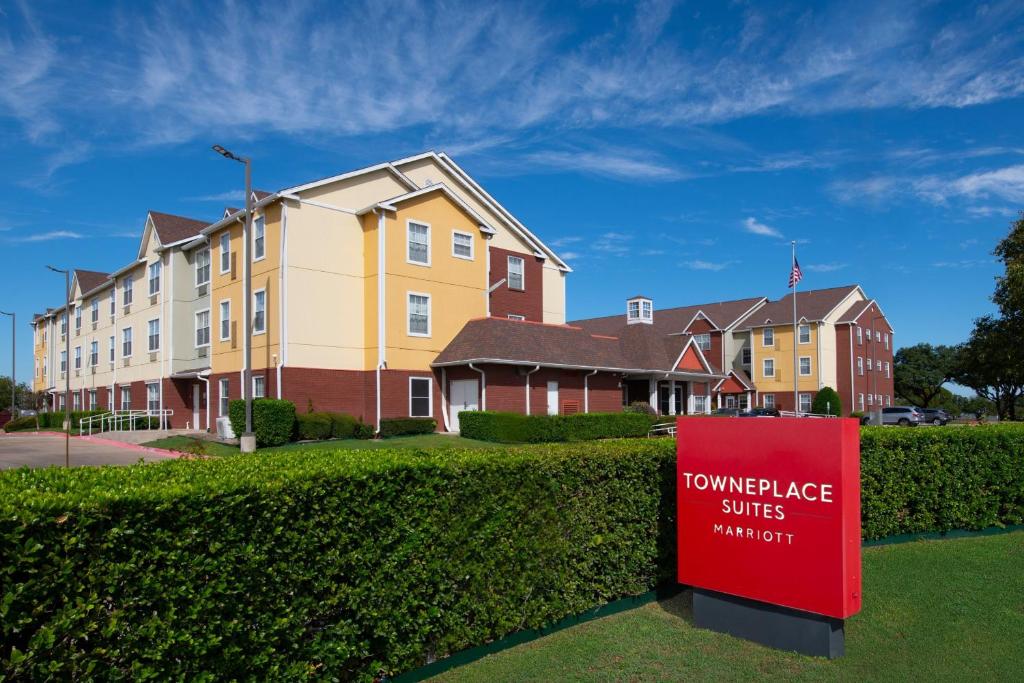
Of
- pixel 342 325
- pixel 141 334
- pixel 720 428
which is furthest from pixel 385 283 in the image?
pixel 720 428

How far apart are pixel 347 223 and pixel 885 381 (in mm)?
55292

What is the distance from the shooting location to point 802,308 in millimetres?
62156

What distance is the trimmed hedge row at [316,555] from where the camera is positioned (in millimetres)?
3859

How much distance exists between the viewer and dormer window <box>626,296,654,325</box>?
4231 centimetres

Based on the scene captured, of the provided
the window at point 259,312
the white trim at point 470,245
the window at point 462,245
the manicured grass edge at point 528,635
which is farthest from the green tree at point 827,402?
the manicured grass edge at point 528,635

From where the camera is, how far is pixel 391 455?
20.0 feet

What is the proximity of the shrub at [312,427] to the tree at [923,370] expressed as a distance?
73.0m

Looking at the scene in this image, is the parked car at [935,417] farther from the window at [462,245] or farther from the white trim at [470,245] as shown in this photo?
the window at [462,245]

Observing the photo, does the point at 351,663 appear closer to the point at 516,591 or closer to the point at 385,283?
the point at 516,591

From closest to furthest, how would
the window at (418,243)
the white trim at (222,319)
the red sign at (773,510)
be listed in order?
1. the red sign at (773,510)
2. the window at (418,243)
3. the white trim at (222,319)

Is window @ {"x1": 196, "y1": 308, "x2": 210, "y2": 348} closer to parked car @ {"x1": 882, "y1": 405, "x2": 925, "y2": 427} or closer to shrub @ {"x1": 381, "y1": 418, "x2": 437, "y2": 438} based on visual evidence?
shrub @ {"x1": 381, "y1": 418, "x2": 437, "y2": 438}

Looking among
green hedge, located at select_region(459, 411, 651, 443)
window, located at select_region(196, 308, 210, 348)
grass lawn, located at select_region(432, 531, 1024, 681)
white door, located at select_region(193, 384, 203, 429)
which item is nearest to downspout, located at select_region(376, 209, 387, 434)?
green hedge, located at select_region(459, 411, 651, 443)

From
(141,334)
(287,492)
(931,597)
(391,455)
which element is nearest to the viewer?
(287,492)

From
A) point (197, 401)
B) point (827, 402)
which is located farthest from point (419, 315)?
point (827, 402)
